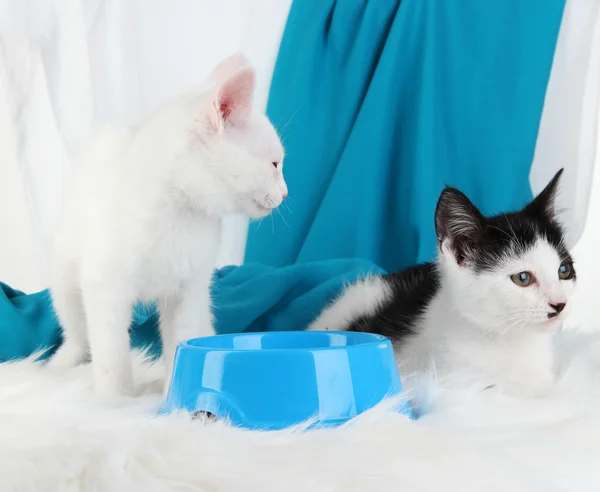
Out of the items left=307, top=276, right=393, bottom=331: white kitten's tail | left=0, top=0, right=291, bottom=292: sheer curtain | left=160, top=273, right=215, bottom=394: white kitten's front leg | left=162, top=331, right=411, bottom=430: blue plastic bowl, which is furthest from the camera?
left=0, top=0, right=291, bottom=292: sheer curtain

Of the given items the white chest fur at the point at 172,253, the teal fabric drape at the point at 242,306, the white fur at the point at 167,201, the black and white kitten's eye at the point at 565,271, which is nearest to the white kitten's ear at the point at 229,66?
the white fur at the point at 167,201

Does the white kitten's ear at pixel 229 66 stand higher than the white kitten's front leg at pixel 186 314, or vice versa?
the white kitten's ear at pixel 229 66

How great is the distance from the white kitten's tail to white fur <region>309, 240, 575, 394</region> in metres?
0.20

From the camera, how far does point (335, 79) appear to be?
2.00 metres

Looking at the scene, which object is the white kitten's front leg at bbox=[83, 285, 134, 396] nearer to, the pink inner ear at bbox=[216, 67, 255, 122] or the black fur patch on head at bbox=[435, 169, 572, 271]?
the pink inner ear at bbox=[216, 67, 255, 122]

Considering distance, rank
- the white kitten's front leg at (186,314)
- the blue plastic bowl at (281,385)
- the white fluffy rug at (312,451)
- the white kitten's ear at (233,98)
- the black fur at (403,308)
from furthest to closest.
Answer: the black fur at (403,308) → the white kitten's front leg at (186,314) → the white kitten's ear at (233,98) → the blue plastic bowl at (281,385) → the white fluffy rug at (312,451)

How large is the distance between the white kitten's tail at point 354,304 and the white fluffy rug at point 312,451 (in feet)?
1.50

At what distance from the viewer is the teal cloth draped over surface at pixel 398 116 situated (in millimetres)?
1836

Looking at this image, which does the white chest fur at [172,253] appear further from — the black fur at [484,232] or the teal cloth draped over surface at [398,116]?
the teal cloth draped over surface at [398,116]

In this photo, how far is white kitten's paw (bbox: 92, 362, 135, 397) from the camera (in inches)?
39.3

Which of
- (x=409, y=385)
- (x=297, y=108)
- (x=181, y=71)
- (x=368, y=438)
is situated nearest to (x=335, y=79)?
(x=297, y=108)

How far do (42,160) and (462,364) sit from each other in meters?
1.33

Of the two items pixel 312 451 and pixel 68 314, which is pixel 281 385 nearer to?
pixel 312 451

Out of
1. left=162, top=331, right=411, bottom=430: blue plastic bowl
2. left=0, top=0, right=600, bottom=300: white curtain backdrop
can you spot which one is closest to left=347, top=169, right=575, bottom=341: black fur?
left=162, top=331, right=411, bottom=430: blue plastic bowl
